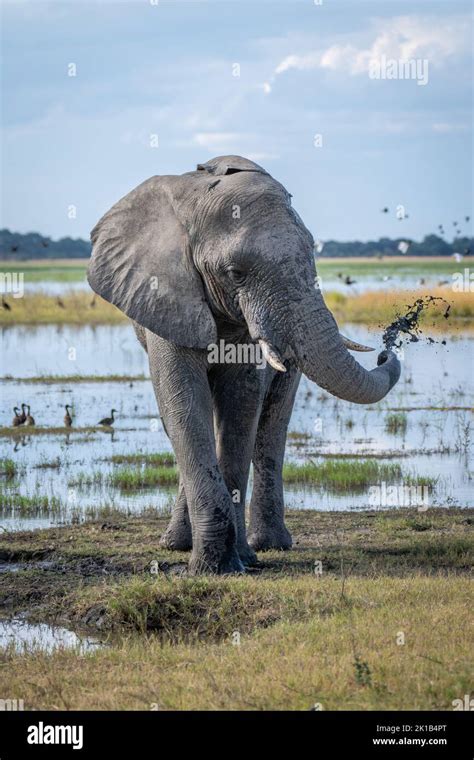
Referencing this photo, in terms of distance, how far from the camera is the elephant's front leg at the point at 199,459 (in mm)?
10383

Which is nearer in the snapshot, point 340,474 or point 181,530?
point 181,530

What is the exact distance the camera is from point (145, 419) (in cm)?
2141

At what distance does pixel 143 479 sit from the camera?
15.7 metres

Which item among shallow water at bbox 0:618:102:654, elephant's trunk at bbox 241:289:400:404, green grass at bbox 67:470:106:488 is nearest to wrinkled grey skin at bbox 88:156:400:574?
elephant's trunk at bbox 241:289:400:404

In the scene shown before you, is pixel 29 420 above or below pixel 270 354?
below

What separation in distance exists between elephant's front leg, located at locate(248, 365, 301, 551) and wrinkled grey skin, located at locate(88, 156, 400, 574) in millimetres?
80

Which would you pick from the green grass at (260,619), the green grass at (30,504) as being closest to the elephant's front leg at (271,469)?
the green grass at (260,619)

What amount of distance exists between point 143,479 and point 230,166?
Result: 20.0 ft

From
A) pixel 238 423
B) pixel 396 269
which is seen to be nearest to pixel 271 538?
pixel 238 423

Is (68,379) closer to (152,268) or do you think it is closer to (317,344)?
(152,268)

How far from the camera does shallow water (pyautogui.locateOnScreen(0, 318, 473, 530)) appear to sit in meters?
14.8

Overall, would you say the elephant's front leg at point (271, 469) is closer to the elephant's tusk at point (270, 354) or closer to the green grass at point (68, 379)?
the elephant's tusk at point (270, 354)

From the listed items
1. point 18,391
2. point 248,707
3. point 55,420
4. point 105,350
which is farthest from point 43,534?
point 105,350

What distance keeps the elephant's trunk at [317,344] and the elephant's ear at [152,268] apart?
2.31 ft
